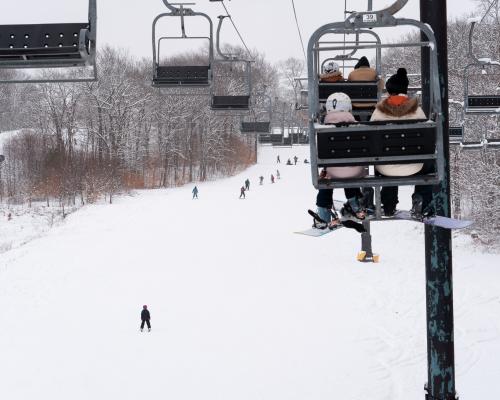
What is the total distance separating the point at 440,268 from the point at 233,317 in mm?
9563

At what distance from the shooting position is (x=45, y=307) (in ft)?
51.9

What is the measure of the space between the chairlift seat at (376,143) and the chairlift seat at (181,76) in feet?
19.5

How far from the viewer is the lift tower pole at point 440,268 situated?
15.1 ft

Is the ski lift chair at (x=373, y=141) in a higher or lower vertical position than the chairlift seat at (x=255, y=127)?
lower

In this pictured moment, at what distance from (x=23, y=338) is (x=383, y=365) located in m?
7.97

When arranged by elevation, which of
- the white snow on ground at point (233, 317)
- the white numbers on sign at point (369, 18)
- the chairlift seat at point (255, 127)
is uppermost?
the chairlift seat at point (255, 127)

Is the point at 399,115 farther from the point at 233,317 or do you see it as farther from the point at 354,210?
the point at 233,317

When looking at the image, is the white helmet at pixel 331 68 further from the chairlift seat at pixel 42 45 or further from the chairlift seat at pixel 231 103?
the chairlift seat at pixel 231 103

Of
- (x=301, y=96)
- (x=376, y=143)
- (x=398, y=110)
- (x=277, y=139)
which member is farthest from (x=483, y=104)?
(x=277, y=139)

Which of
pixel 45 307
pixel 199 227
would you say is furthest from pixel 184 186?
pixel 45 307

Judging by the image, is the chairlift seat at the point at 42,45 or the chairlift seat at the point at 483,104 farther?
the chairlift seat at the point at 483,104

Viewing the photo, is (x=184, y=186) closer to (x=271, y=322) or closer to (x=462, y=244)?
(x=462, y=244)

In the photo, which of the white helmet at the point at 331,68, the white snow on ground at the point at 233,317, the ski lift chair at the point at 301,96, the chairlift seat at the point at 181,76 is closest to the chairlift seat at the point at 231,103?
the ski lift chair at the point at 301,96

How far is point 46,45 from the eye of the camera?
423 cm
